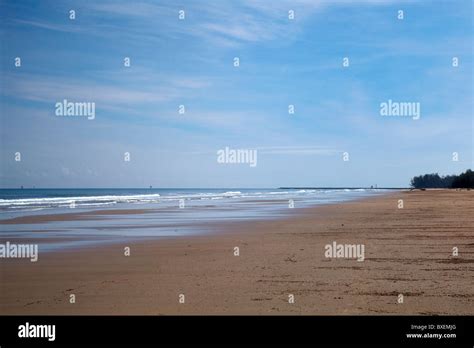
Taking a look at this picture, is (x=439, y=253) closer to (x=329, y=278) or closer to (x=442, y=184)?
(x=329, y=278)

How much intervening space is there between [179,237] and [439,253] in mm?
9417

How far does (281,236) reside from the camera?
62.5 feet

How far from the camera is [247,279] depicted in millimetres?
10492

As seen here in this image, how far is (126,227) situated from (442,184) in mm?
187935

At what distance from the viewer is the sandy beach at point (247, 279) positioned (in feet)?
27.5

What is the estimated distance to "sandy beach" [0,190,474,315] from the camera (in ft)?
27.5

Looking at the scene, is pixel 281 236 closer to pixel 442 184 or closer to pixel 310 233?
pixel 310 233

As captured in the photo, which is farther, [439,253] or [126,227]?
[126,227]
